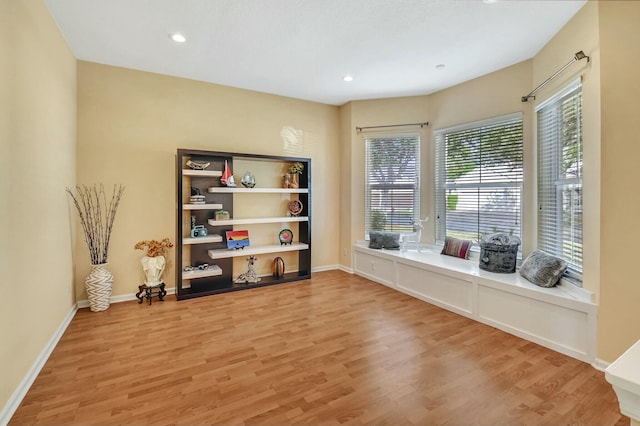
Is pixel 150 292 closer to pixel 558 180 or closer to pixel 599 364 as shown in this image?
pixel 599 364

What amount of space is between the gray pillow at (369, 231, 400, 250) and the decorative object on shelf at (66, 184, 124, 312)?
3566 millimetres

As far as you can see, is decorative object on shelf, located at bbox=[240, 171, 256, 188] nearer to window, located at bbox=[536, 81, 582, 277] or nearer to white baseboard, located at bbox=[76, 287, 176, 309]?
white baseboard, located at bbox=[76, 287, 176, 309]

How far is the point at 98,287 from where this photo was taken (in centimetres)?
330

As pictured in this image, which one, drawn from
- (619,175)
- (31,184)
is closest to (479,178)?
(619,175)

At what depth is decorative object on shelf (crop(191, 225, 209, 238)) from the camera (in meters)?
3.96

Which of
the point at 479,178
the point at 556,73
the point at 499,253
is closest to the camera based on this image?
the point at 556,73

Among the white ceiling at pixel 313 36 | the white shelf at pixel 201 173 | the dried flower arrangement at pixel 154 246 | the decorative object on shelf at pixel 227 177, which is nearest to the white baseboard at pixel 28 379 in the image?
the dried flower arrangement at pixel 154 246

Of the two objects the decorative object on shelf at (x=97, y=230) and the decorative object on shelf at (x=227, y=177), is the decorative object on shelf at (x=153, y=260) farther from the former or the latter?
the decorative object on shelf at (x=227, y=177)

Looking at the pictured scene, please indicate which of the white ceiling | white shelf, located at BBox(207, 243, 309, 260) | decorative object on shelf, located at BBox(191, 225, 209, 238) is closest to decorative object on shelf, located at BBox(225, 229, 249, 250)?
white shelf, located at BBox(207, 243, 309, 260)

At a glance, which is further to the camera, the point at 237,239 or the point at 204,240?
the point at 237,239

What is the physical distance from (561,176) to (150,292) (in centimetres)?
480

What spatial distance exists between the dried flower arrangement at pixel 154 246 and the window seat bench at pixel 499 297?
3025 millimetres

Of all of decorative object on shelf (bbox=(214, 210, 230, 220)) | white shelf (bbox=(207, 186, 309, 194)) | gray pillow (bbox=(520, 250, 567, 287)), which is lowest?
gray pillow (bbox=(520, 250, 567, 287))

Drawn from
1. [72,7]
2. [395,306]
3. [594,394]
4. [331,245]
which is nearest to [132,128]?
A: [72,7]
